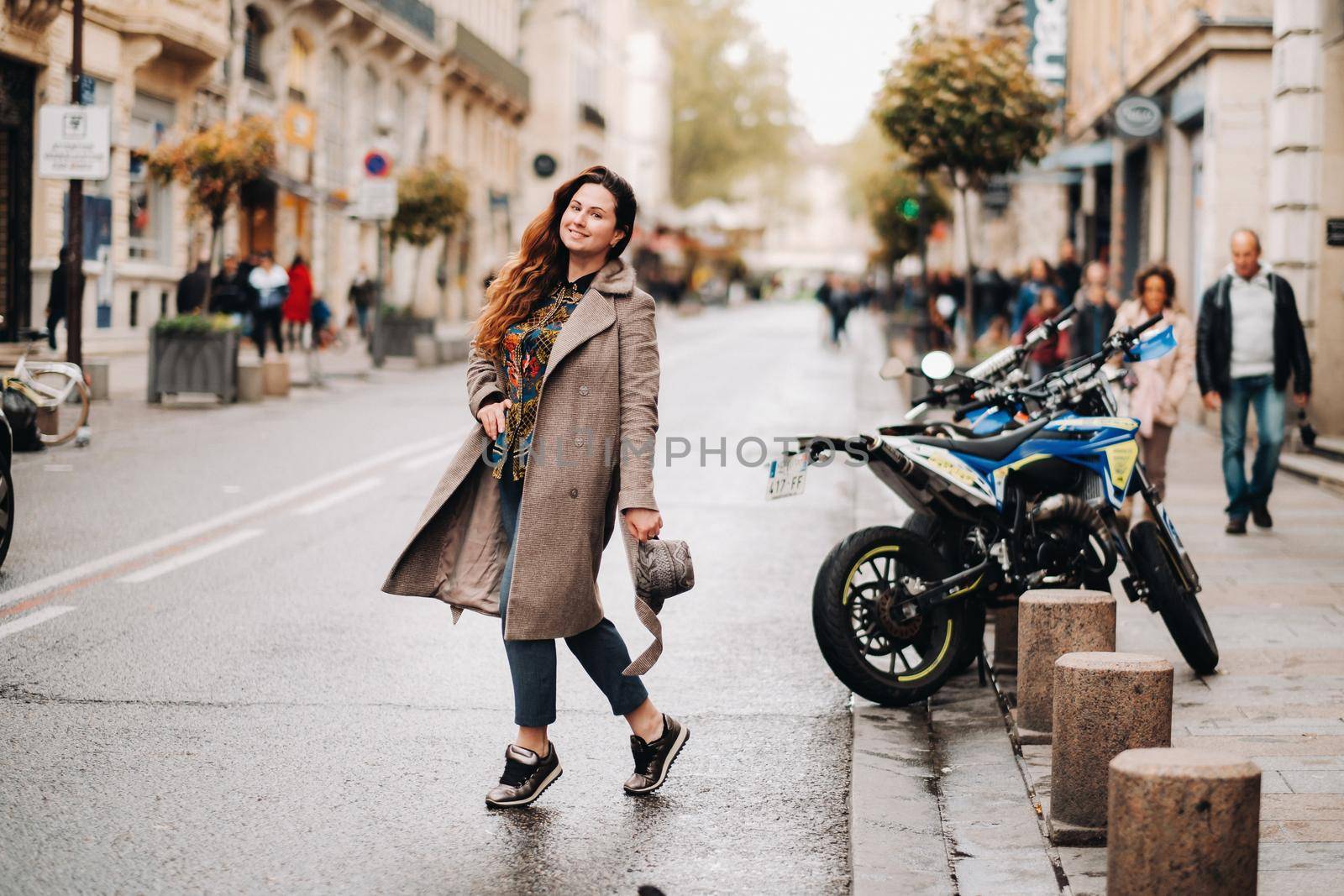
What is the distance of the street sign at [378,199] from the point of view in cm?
2627

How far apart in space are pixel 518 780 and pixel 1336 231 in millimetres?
12521

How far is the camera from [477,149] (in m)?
56.4

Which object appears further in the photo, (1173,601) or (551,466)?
(1173,601)

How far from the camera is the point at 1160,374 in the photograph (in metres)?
10.9

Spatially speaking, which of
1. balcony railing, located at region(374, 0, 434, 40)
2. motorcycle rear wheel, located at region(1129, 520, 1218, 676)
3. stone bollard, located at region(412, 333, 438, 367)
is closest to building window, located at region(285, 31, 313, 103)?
balcony railing, located at region(374, 0, 434, 40)

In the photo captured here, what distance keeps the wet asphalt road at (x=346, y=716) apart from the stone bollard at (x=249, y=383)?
8.24 meters

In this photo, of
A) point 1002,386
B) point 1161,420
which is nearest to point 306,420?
point 1161,420

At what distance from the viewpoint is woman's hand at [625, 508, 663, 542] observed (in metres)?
4.80

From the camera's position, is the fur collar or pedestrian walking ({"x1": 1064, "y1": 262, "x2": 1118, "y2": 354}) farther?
pedestrian walking ({"x1": 1064, "y1": 262, "x2": 1118, "y2": 354})

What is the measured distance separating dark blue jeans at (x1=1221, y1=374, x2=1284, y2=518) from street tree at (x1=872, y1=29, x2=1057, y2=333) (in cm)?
953

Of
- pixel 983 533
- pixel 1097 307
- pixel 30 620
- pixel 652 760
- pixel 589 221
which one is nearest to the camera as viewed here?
pixel 589 221

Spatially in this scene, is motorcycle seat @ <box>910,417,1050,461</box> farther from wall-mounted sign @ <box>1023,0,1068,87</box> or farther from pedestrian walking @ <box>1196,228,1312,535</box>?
wall-mounted sign @ <box>1023,0,1068,87</box>

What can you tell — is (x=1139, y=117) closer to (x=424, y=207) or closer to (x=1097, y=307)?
(x=1097, y=307)

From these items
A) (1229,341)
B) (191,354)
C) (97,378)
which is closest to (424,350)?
(191,354)
